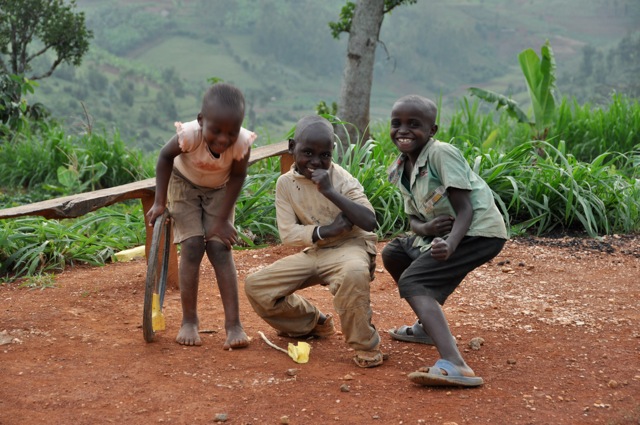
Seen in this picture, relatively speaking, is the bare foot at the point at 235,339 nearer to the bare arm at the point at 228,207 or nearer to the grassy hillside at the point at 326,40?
the bare arm at the point at 228,207

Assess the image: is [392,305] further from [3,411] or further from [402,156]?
[3,411]

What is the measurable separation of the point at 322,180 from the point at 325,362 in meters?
0.85

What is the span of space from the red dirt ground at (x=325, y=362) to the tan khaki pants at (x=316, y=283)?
15 cm

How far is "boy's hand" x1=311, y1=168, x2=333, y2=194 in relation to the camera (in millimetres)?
3631

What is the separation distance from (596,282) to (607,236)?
1.16 meters

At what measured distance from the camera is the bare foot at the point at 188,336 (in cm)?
402

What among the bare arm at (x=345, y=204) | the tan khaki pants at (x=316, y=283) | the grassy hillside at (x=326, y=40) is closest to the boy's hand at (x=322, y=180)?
the bare arm at (x=345, y=204)

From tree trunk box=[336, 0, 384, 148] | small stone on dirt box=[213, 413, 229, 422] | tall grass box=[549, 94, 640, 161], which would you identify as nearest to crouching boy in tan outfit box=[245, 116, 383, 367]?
small stone on dirt box=[213, 413, 229, 422]

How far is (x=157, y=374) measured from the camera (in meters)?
3.62

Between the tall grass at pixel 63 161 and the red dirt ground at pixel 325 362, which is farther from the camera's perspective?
the tall grass at pixel 63 161

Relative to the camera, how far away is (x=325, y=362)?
3.80 m

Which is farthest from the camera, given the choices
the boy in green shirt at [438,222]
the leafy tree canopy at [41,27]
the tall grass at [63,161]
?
the leafy tree canopy at [41,27]

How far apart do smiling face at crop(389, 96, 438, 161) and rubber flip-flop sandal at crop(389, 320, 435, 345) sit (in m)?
0.97

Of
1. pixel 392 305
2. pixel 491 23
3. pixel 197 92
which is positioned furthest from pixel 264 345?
pixel 491 23
